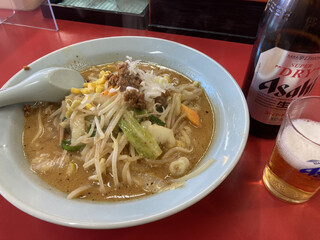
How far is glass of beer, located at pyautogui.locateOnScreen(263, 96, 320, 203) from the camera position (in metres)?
0.88

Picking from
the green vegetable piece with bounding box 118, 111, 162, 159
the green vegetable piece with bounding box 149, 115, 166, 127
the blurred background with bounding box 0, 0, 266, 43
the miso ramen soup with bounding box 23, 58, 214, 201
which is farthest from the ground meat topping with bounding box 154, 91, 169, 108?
the blurred background with bounding box 0, 0, 266, 43

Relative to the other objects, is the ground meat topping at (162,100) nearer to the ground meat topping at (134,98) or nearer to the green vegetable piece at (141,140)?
the ground meat topping at (134,98)

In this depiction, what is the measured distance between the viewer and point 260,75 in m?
1.08

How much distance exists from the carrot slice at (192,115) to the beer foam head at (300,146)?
1.38ft

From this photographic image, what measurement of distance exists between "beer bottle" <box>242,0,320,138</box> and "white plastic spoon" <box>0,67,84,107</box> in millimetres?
968

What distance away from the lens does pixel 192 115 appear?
4.32ft

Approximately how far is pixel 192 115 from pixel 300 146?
1.78ft

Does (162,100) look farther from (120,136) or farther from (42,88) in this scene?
(42,88)

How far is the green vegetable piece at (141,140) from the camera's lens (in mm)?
1099

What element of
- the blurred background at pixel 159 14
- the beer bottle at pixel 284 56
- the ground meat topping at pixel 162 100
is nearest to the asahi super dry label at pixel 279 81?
the beer bottle at pixel 284 56

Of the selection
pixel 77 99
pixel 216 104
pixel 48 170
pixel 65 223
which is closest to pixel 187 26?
pixel 216 104

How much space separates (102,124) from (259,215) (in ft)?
2.55

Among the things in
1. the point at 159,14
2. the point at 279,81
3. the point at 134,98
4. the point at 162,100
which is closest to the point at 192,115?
the point at 162,100

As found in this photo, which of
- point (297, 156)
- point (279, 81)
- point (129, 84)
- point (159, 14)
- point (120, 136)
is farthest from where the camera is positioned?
point (159, 14)
